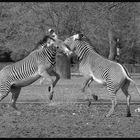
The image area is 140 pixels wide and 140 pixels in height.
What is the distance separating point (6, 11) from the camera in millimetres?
35562

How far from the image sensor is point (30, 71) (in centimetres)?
1490

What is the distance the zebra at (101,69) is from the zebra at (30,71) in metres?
0.64

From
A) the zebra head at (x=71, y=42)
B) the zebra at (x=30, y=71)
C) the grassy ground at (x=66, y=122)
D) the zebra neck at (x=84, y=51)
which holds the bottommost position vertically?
the grassy ground at (x=66, y=122)

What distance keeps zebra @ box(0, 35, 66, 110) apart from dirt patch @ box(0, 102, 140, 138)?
0.67 m

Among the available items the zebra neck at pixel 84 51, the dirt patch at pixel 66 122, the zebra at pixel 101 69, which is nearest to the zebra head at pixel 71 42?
the zebra at pixel 101 69

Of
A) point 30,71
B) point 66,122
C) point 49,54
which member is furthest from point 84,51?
point 66,122

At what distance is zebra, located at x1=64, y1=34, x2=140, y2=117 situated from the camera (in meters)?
13.3

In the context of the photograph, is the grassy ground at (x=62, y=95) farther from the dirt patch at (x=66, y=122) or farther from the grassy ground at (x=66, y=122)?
the dirt patch at (x=66, y=122)

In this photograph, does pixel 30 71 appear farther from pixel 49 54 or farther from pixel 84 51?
pixel 84 51

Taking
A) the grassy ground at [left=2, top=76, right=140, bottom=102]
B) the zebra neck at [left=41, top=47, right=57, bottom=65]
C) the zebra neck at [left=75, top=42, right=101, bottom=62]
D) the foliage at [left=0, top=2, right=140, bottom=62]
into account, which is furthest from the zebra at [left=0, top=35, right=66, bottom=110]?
the foliage at [left=0, top=2, right=140, bottom=62]

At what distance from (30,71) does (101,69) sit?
2342 mm

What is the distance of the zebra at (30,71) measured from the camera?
47.4 ft

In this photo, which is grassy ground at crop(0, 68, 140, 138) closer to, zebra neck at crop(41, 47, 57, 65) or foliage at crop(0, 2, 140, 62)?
zebra neck at crop(41, 47, 57, 65)

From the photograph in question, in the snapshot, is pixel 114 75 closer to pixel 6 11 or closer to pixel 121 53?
pixel 6 11
